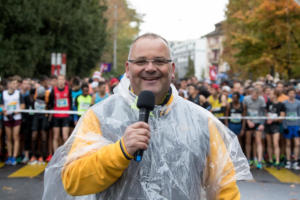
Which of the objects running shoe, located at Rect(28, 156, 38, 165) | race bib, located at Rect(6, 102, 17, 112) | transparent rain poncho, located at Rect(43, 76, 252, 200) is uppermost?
transparent rain poncho, located at Rect(43, 76, 252, 200)

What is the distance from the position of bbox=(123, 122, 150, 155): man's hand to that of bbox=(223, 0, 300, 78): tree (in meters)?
18.3

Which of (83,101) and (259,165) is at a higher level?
(83,101)

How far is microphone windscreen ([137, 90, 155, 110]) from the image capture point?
6.42 ft

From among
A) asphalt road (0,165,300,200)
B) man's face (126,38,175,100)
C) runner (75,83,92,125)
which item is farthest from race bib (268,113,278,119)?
man's face (126,38,175,100)

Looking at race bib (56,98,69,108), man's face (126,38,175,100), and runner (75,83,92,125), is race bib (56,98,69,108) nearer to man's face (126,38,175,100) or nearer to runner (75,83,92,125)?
runner (75,83,92,125)

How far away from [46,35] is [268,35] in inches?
476

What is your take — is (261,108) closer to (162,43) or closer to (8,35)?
(162,43)

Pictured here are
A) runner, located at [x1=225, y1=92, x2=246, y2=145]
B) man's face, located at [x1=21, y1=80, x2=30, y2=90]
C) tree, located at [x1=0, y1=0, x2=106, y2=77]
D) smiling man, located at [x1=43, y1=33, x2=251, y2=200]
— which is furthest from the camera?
tree, located at [x1=0, y1=0, x2=106, y2=77]

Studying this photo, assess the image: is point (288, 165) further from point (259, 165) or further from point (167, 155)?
point (167, 155)

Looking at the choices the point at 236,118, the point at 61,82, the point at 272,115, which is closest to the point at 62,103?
the point at 61,82

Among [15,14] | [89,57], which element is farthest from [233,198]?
[89,57]

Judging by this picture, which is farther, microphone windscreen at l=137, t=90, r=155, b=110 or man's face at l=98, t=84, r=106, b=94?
man's face at l=98, t=84, r=106, b=94

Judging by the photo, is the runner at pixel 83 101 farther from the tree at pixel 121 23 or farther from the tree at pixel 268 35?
the tree at pixel 121 23

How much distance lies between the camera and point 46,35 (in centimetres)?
2095
